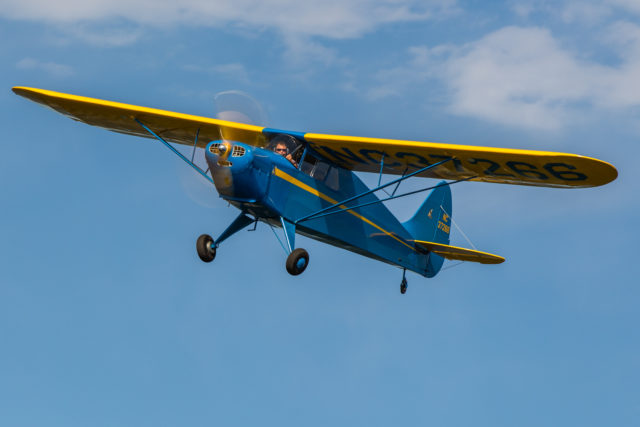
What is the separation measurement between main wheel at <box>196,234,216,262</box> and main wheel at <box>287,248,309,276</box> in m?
1.59

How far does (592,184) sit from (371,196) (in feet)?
13.9

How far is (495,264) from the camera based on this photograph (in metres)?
19.0

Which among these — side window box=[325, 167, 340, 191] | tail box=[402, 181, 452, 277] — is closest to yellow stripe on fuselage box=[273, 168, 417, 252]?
side window box=[325, 167, 340, 191]

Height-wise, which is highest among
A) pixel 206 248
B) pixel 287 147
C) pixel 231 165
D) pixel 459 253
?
pixel 287 147

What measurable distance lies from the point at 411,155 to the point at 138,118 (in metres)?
5.81

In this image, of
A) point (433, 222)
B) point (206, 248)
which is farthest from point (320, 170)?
point (433, 222)

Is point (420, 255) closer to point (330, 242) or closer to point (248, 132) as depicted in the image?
point (330, 242)

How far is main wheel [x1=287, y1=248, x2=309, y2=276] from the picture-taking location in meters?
14.9

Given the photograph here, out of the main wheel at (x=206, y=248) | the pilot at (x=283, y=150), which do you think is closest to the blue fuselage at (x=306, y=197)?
the pilot at (x=283, y=150)

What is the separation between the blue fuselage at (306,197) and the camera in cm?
1444

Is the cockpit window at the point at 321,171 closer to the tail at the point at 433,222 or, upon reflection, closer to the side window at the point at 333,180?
the side window at the point at 333,180

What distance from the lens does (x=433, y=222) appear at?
72.3ft

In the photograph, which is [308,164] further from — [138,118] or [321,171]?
[138,118]

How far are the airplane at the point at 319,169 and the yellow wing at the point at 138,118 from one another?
26 mm
